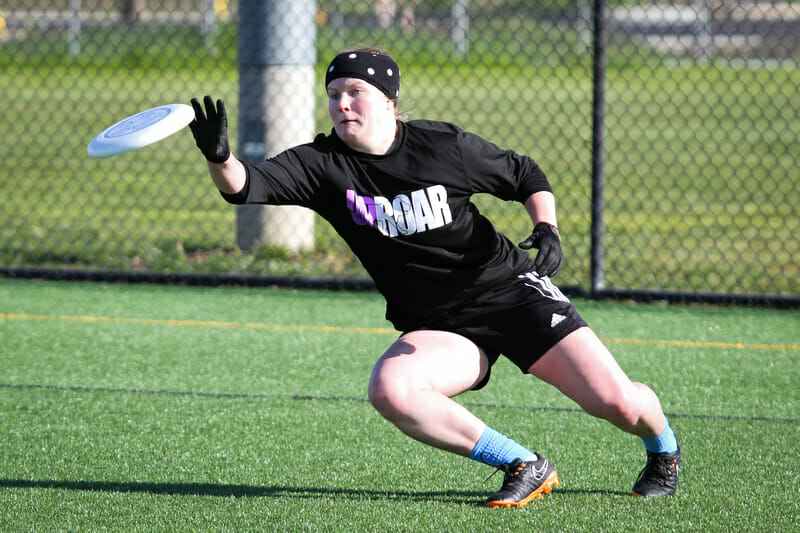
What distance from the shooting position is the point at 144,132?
2.70 metres

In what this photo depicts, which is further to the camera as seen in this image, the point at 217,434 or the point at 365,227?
the point at 217,434

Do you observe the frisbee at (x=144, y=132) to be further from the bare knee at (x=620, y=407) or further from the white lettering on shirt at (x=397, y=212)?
the bare knee at (x=620, y=407)

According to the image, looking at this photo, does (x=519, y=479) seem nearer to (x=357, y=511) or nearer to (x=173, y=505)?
(x=357, y=511)

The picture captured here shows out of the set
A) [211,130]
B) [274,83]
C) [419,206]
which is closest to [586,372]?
[419,206]

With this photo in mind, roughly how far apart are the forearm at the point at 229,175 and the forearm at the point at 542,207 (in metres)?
0.93

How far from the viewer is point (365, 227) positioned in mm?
3172

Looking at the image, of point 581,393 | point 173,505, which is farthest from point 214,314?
point 581,393

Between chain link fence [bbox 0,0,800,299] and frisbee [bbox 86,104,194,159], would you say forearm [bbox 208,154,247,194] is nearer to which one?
frisbee [bbox 86,104,194,159]

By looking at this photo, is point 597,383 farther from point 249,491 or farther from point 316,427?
point 316,427

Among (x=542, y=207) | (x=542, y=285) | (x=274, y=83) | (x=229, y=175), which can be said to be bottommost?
(x=542, y=285)

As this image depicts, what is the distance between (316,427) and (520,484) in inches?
43.3

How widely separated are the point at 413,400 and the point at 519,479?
452 mm

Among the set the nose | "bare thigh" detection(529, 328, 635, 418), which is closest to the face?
the nose

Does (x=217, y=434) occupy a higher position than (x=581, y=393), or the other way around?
(x=581, y=393)
